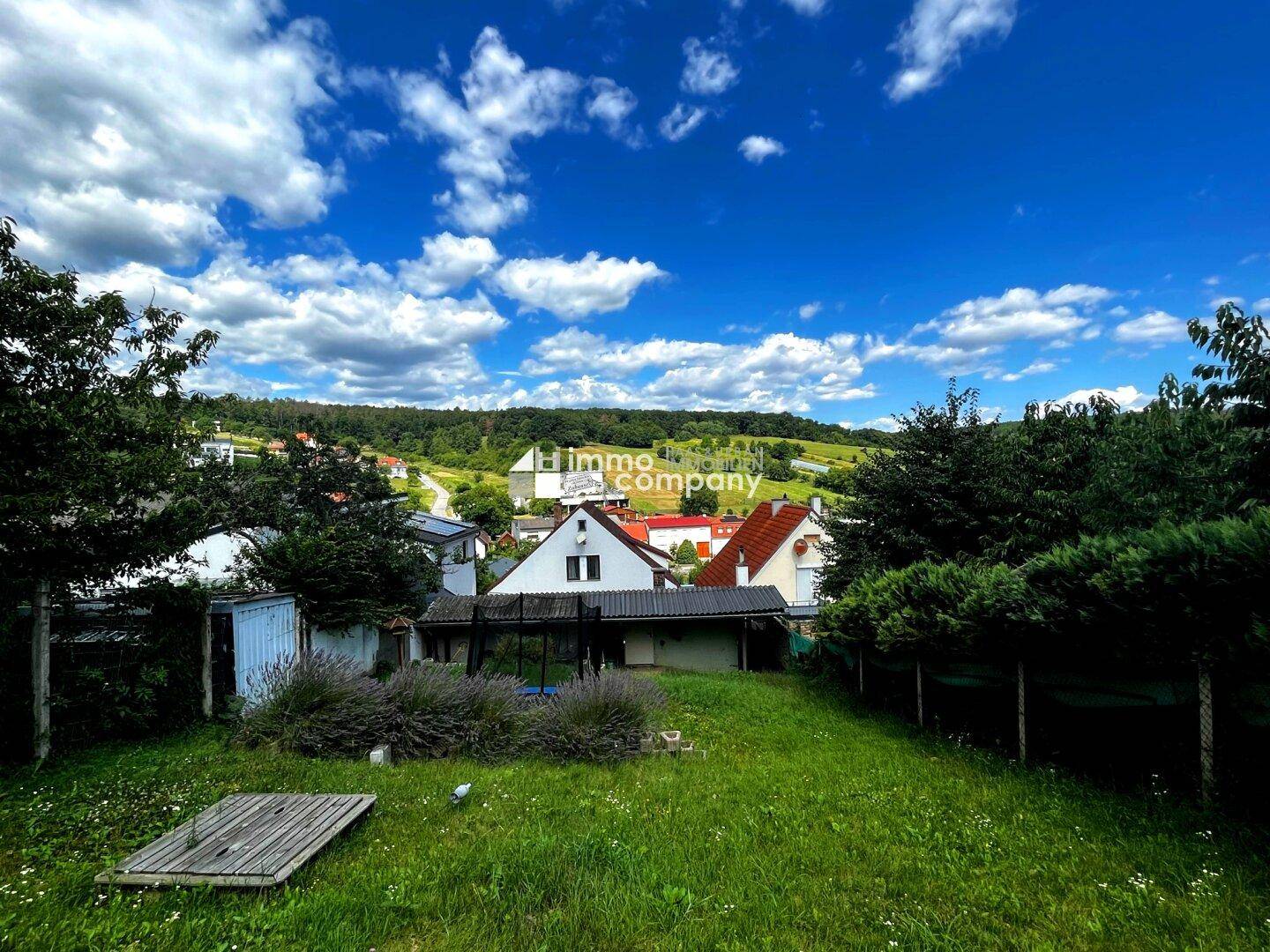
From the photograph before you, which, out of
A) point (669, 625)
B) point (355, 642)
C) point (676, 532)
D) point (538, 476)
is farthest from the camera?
point (538, 476)

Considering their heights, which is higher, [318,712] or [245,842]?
[245,842]

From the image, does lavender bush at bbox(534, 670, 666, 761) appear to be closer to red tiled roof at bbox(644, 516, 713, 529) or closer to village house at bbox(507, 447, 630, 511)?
red tiled roof at bbox(644, 516, 713, 529)

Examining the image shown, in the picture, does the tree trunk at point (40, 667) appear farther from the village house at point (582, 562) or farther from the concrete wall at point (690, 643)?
the village house at point (582, 562)

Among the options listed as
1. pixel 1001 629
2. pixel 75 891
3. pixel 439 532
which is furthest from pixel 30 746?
pixel 439 532

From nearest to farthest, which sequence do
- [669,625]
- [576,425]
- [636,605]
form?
[636,605], [669,625], [576,425]

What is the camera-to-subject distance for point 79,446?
5734 mm

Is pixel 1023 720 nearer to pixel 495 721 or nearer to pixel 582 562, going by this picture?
pixel 495 721

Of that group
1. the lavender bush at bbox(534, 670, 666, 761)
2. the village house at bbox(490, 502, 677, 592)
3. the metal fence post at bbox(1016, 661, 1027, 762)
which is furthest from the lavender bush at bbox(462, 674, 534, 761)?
the village house at bbox(490, 502, 677, 592)

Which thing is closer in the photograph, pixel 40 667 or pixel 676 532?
pixel 40 667

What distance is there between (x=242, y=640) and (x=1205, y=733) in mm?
11927

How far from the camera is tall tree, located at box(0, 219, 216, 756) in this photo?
546cm

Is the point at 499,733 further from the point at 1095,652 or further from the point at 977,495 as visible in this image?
the point at 977,495

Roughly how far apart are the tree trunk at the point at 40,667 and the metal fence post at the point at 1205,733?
11292 mm

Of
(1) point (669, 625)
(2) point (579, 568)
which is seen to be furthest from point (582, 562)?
(1) point (669, 625)
